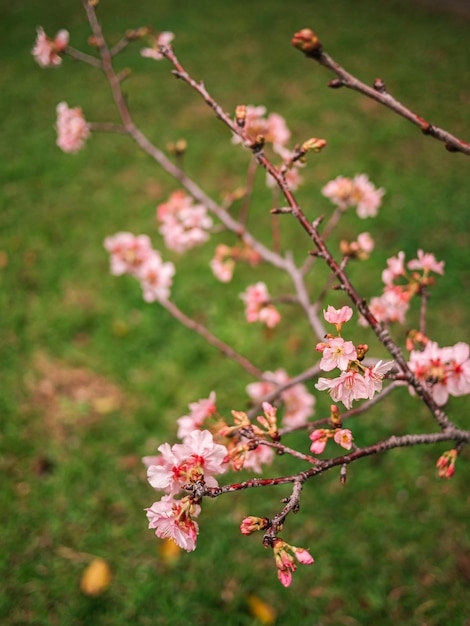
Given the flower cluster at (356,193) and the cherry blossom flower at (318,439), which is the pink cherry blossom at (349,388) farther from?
the flower cluster at (356,193)

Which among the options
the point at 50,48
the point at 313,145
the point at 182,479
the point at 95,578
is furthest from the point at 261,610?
the point at 50,48

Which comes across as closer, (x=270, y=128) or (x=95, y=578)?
(x=270, y=128)

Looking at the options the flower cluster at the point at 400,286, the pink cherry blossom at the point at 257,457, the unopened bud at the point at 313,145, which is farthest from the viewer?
the flower cluster at the point at 400,286

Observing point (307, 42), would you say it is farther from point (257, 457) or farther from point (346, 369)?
point (257, 457)

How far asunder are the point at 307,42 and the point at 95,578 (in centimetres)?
217

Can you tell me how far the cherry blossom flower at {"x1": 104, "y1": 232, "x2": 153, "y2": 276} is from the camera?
2070 mm

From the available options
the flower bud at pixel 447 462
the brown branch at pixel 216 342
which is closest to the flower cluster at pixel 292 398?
the brown branch at pixel 216 342

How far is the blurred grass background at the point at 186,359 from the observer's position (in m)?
2.18

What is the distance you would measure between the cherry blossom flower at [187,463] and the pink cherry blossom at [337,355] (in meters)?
0.25

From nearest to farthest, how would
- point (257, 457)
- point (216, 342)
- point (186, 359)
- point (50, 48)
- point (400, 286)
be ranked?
point (257, 457), point (400, 286), point (50, 48), point (216, 342), point (186, 359)

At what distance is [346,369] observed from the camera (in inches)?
35.8

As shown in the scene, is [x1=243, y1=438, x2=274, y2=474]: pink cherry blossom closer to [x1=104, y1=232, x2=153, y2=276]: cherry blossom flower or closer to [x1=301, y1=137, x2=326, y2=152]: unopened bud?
[x1=301, y1=137, x2=326, y2=152]: unopened bud

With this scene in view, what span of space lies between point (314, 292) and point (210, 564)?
71.9 inches

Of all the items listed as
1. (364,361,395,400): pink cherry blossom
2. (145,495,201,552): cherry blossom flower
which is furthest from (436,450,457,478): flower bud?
(145,495,201,552): cherry blossom flower
